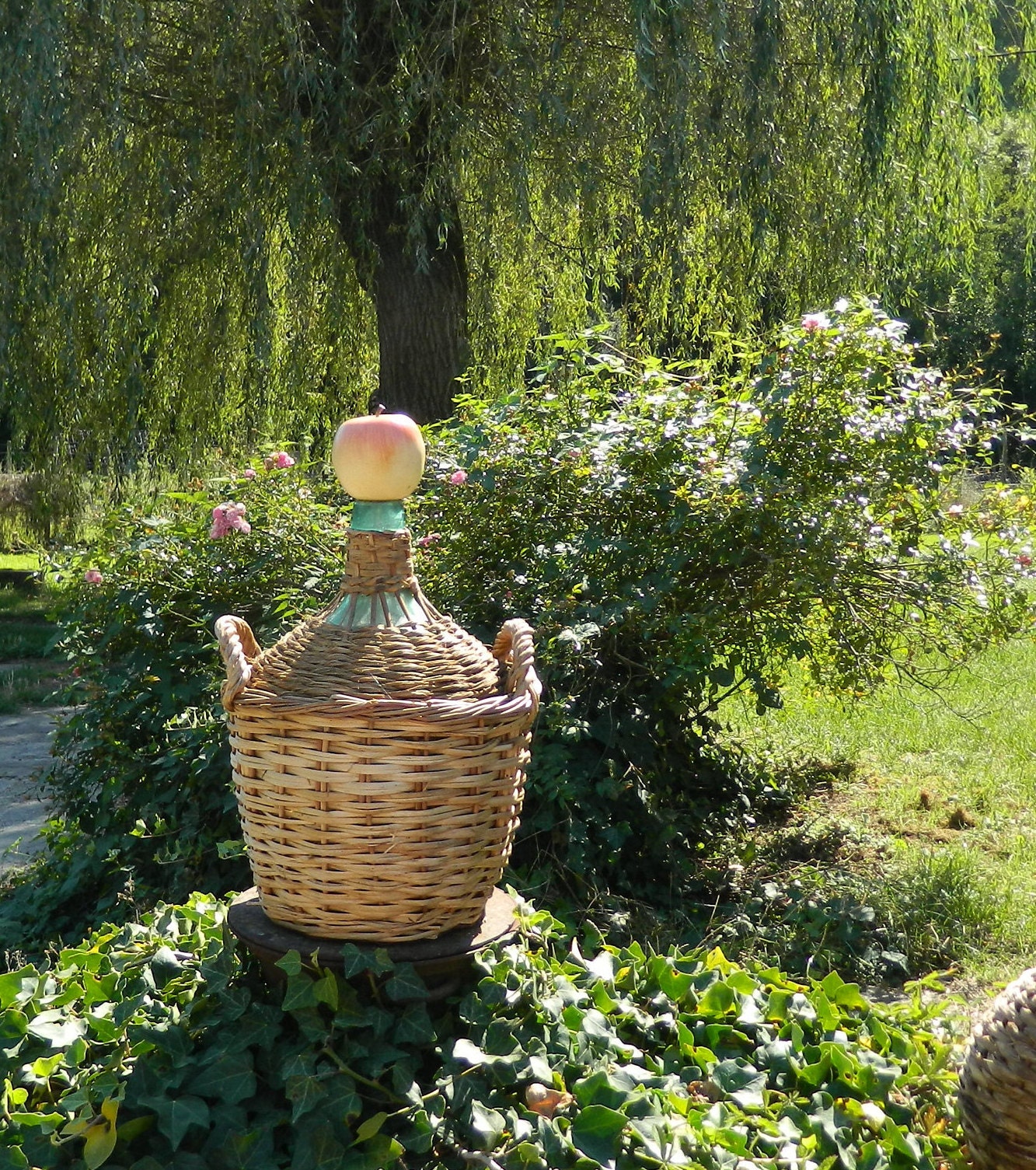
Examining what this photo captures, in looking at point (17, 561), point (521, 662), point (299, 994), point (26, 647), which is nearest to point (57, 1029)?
point (299, 994)

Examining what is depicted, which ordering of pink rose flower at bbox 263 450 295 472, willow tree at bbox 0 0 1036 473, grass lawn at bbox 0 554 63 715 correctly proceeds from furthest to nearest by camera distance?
grass lawn at bbox 0 554 63 715, willow tree at bbox 0 0 1036 473, pink rose flower at bbox 263 450 295 472

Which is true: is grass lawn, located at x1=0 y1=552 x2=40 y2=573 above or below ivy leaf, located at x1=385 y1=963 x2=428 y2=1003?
below

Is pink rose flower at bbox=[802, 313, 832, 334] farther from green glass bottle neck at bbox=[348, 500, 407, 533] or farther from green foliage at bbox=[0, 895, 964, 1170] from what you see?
green foliage at bbox=[0, 895, 964, 1170]

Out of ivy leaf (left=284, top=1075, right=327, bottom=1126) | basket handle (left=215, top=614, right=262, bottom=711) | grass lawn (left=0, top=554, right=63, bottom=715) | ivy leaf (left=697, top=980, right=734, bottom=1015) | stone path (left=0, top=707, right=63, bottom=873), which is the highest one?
basket handle (left=215, top=614, right=262, bottom=711)

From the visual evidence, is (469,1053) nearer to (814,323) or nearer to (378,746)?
(378,746)

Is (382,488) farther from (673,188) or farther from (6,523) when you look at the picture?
(6,523)

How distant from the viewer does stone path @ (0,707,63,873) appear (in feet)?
15.0

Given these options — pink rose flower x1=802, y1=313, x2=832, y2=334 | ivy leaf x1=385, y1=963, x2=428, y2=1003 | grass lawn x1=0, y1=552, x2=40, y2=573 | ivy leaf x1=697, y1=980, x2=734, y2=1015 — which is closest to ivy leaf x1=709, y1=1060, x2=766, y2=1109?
ivy leaf x1=697, y1=980, x2=734, y2=1015

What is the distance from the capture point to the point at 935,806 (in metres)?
4.51

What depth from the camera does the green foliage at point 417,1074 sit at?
1881 millimetres

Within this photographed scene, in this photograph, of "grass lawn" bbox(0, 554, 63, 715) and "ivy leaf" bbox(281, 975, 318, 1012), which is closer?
"ivy leaf" bbox(281, 975, 318, 1012)

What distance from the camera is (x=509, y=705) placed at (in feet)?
6.36

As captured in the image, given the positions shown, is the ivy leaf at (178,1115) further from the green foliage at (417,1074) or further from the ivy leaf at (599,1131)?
the ivy leaf at (599,1131)

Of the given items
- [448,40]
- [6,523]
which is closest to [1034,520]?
[448,40]
